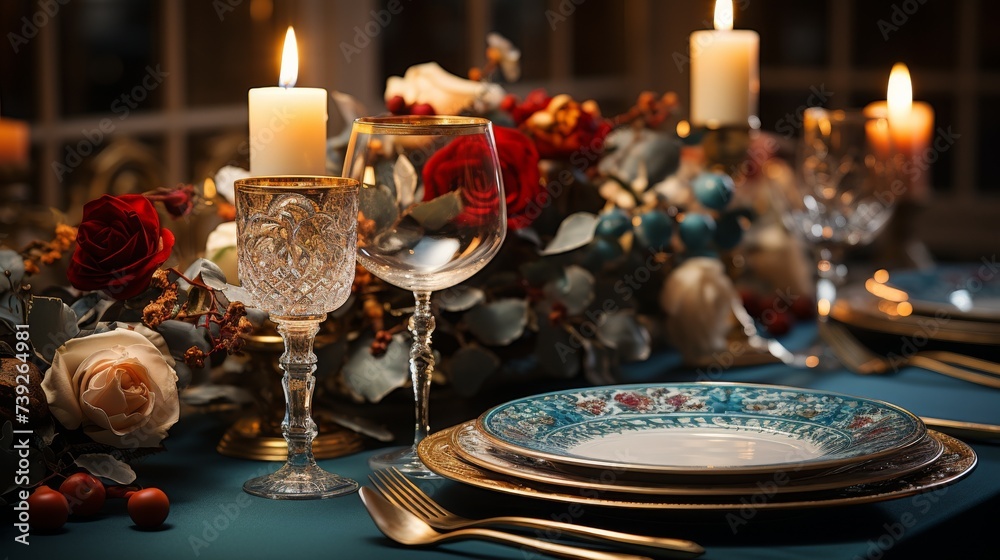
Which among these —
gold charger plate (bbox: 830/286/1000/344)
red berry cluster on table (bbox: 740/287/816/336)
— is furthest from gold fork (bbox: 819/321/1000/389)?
red berry cluster on table (bbox: 740/287/816/336)

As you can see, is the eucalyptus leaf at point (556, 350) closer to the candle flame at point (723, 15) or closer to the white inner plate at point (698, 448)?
the white inner plate at point (698, 448)

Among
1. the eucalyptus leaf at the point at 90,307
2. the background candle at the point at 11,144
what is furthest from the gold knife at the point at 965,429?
the background candle at the point at 11,144

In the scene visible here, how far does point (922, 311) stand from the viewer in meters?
1.45

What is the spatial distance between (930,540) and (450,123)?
47cm

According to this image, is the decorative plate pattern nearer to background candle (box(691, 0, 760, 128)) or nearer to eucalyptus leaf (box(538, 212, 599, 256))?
eucalyptus leaf (box(538, 212, 599, 256))

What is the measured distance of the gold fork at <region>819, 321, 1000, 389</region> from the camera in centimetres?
134

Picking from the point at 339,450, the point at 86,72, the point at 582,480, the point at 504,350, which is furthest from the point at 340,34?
the point at 582,480

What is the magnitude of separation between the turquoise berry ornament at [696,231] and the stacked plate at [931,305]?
24 centimetres

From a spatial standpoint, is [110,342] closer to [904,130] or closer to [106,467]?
[106,467]

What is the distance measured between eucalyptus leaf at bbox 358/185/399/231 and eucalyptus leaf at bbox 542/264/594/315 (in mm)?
329

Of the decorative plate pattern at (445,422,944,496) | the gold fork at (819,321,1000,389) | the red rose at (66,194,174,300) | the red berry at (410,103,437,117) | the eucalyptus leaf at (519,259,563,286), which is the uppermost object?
the red berry at (410,103,437,117)

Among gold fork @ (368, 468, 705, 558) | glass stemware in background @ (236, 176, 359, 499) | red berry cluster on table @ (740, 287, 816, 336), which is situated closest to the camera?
gold fork @ (368, 468, 705, 558)

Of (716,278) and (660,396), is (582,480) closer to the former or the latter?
(660,396)

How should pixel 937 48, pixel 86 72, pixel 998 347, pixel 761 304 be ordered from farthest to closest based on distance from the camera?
pixel 937 48
pixel 86 72
pixel 761 304
pixel 998 347
